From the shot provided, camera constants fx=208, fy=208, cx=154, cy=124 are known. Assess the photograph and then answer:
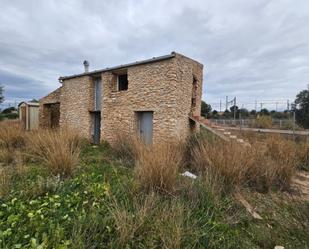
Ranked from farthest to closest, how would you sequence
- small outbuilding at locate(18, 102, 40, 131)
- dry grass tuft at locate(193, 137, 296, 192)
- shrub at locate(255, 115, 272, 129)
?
shrub at locate(255, 115, 272, 129), small outbuilding at locate(18, 102, 40, 131), dry grass tuft at locate(193, 137, 296, 192)

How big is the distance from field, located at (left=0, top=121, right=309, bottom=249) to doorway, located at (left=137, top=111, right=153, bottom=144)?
14.0ft

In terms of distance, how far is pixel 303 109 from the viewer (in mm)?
21156

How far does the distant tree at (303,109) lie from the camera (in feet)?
66.7

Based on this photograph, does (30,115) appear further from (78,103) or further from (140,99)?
(140,99)

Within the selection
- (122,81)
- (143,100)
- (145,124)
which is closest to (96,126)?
(122,81)

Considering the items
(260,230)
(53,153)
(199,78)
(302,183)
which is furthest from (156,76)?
(260,230)

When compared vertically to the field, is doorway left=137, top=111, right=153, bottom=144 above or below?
above

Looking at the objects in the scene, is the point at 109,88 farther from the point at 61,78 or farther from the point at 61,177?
the point at 61,177

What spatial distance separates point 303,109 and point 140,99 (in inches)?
761

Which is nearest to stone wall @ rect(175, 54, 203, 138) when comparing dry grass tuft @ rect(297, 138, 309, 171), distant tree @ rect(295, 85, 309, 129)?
dry grass tuft @ rect(297, 138, 309, 171)

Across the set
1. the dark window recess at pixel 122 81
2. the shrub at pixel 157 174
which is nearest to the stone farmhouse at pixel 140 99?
the dark window recess at pixel 122 81

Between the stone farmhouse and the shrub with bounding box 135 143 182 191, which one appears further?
the stone farmhouse

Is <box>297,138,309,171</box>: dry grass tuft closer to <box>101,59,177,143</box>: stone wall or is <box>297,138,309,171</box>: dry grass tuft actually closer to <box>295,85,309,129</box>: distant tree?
<box>101,59,177,143</box>: stone wall

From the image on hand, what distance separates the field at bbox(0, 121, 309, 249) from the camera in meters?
2.76
